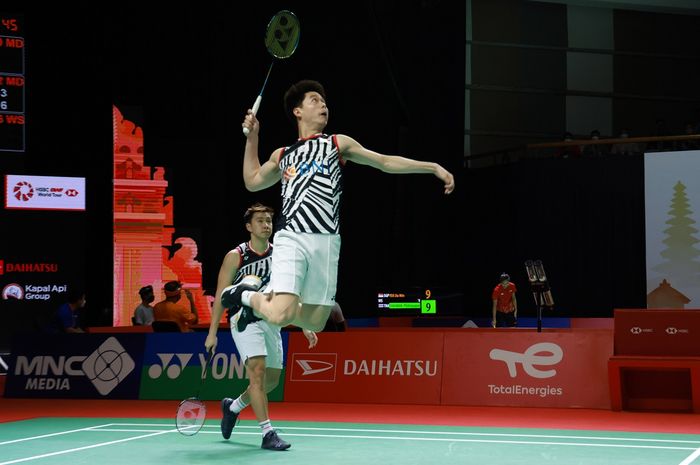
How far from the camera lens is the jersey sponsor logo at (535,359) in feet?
37.5

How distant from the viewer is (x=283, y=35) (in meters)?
7.25

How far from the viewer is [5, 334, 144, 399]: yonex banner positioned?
12805 millimetres

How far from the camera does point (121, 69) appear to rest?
2228 centimetres

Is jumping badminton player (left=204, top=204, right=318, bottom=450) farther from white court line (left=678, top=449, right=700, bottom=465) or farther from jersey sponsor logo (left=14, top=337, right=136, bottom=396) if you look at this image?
jersey sponsor logo (left=14, top=337, right=136, bottom=396)

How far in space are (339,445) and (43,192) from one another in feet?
48.4

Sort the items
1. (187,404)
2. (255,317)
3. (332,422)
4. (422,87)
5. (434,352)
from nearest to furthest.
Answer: (255,317)
(187,404)
(332,422)
(434,352)
(422,87)

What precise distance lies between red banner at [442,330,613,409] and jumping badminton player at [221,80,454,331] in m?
5.65

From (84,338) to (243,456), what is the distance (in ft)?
20.4

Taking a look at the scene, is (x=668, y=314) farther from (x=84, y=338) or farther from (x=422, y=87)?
(x=422, y=87)

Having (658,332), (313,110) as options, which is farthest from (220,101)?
(313,110)

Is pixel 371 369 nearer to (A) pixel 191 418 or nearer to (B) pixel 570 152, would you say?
(A) pixel 191 418

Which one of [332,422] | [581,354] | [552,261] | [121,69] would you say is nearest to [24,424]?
[332,422]

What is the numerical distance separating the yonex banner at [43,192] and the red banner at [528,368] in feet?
39.8

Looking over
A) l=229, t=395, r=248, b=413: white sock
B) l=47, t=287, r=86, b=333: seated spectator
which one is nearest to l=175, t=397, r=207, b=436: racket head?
l=229, t=395, r=248, b=413: white sock
